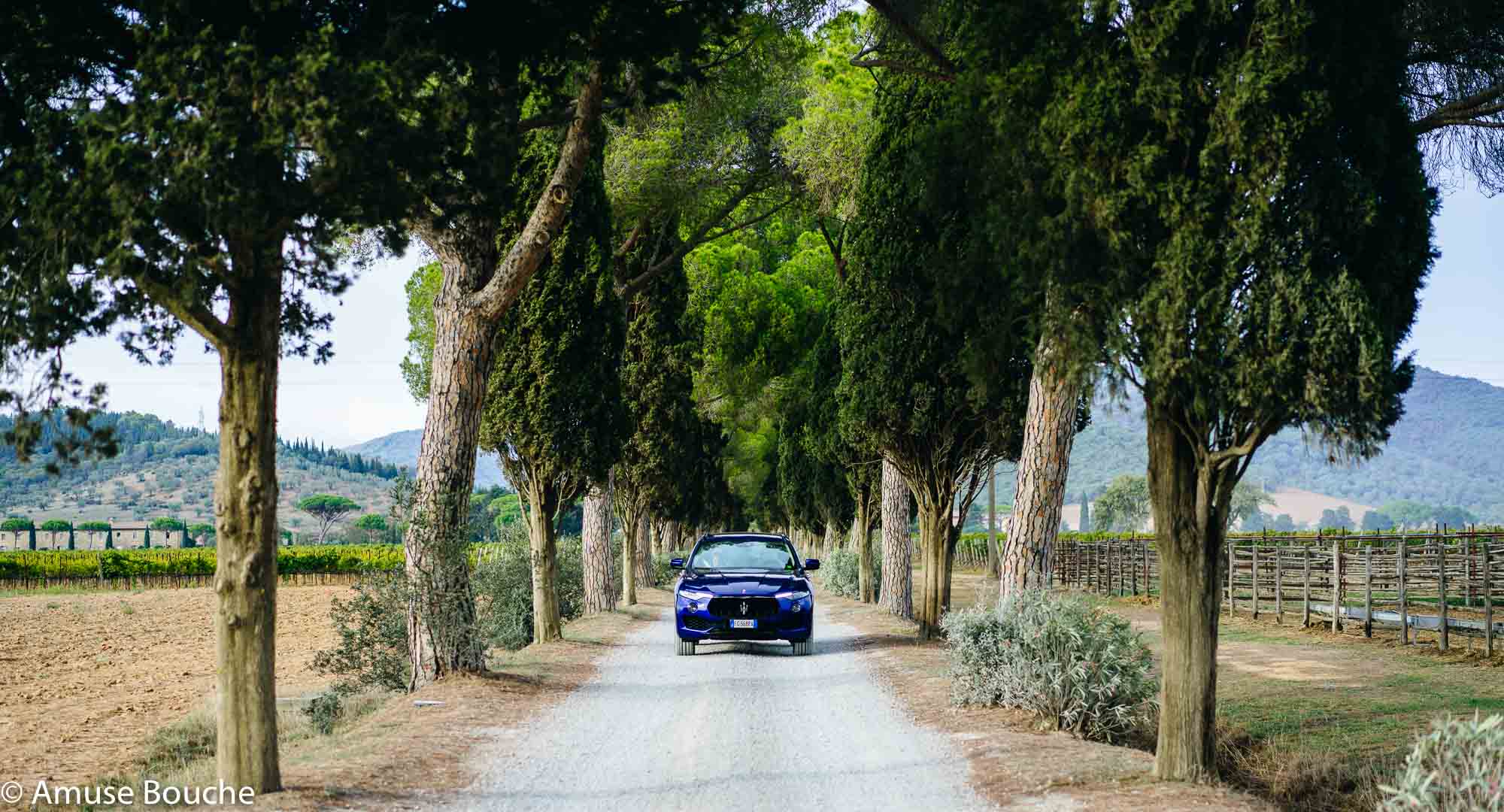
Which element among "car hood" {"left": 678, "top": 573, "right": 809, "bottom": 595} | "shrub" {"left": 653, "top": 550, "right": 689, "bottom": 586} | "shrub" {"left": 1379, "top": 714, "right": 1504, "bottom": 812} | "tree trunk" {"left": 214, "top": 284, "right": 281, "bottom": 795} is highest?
"tree trunk" {"left": 214, "top": 284, "right": 281, "bottom": 795}

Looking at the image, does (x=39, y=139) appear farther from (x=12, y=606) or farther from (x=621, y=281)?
(x=12, y=606)

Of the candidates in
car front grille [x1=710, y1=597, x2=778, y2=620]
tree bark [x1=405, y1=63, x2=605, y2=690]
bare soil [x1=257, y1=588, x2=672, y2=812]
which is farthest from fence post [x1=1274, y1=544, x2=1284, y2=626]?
tree bark [x1=405, y1=63, x2=605, y2=690]

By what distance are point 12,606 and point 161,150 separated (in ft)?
156

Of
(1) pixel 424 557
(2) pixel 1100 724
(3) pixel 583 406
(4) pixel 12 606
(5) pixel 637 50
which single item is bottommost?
(4) pixel 12 606

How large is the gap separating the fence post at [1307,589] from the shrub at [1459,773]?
1914 cm

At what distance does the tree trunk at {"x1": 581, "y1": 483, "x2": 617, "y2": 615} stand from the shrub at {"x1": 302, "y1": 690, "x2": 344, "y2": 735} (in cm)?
1066

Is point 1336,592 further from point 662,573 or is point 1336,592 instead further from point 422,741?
point 662,573

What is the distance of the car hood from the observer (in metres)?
15.6

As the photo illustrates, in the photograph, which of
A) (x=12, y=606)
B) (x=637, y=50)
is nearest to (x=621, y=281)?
(x=637, y=50)

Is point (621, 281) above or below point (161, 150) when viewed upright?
above

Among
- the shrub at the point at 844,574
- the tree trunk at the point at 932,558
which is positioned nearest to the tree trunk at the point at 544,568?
the tree trunk at the point at 932,558

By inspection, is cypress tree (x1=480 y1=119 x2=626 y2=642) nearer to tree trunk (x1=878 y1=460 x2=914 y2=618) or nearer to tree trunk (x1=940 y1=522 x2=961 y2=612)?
tree trunk (x1=940 y1=522 x2=961 y2=612)

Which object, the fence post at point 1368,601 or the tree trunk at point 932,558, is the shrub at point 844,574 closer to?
the fence post at point 1368,601

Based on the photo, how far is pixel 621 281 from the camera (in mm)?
24641
